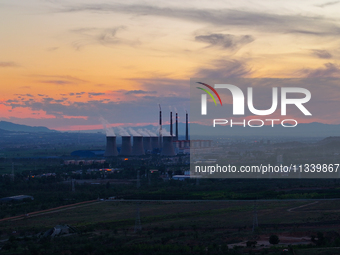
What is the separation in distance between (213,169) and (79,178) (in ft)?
55.6

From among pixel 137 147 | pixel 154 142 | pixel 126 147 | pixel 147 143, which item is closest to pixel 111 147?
pixel 126 147

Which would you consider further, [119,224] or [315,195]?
[315,195]

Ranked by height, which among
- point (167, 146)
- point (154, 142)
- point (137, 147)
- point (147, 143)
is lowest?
point (137, 147)

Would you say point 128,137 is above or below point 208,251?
above

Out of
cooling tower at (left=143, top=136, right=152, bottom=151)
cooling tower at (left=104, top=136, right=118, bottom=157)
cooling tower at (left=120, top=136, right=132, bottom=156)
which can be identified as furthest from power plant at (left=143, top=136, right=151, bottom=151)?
cooling tower at (left=104, top=136, right=118, bottom=157)

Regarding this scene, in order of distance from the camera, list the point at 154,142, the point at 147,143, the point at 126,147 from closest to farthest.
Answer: the point at 126,147, the point at 147,143, the point at 154,142

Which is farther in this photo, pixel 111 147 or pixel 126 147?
pixel 126 147

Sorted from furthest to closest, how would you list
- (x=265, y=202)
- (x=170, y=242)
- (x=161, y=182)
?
(x=161, y=182) → (x=265, y=202) → (x=170, y=242)

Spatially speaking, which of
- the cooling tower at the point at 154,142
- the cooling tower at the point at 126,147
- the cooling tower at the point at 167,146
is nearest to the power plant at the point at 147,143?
the cooling tower at the point at 154,142

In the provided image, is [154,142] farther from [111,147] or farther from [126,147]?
[111,147]

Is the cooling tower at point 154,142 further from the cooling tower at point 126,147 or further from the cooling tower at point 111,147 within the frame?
the cooling tower at point 111,147

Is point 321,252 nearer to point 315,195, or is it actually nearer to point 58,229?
point 58,229

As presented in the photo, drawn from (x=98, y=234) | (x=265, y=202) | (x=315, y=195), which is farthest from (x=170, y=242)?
(x=315, y=195)

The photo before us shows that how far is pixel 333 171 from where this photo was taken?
60.2m
